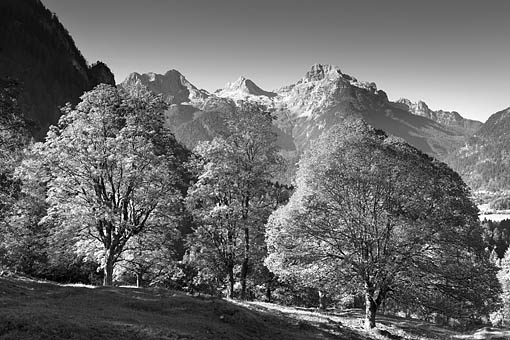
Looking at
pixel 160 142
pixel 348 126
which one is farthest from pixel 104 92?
pixel 348 126

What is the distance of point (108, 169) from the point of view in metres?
29.4

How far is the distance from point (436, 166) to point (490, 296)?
8.17 m

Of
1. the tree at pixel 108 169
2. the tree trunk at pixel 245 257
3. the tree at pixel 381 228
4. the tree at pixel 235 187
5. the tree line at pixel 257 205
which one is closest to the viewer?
the tree at pixel 381 228

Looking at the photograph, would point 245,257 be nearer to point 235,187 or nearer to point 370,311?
point 235,187

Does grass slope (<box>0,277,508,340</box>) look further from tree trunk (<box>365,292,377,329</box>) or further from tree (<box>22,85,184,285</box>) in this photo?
tree (<box>22,85,184,285</box>)

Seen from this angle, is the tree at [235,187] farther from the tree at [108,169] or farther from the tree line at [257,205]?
the tree at [108,169]

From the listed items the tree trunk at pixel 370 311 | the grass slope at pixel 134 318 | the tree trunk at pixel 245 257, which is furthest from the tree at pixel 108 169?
the tree trunk at pixel 370 311

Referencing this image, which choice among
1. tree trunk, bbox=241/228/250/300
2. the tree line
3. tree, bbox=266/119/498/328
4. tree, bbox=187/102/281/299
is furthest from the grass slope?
tree, bbox=187/102/281/299

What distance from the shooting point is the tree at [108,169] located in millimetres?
28906

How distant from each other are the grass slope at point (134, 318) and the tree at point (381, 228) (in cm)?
358

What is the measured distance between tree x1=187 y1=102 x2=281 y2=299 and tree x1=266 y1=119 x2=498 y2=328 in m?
7.91

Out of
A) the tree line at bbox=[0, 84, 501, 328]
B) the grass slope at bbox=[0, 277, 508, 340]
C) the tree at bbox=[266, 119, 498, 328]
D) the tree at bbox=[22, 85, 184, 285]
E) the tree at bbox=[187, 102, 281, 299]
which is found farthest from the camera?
the tree at bbox=[187, 102, 281, 299]

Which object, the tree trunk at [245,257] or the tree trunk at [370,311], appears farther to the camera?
the tree trunk at [245,257]

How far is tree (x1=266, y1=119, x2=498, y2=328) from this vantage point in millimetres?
23422
